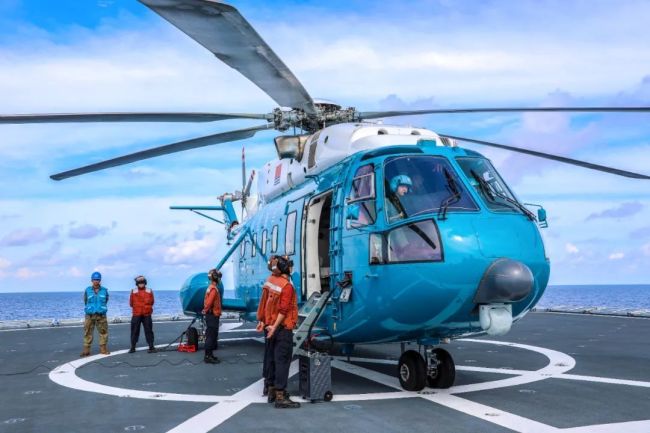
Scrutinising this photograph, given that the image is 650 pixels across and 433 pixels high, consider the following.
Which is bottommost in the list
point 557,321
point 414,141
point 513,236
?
point 557,321

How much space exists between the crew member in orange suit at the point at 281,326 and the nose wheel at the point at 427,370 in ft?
5.39

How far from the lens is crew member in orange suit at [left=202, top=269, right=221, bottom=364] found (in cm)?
1188

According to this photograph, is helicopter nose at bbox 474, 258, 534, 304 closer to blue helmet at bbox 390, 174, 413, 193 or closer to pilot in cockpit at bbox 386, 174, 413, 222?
pilot in cockpit at bbox 386, 174, 413, 222

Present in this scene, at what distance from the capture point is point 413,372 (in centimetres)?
823

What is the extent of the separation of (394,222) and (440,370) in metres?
2.24

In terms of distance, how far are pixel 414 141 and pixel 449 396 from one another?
3.55 meters

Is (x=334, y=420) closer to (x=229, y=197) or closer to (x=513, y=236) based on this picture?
(x=513, y=236)

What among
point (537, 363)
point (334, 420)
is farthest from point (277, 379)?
point (537, 363)

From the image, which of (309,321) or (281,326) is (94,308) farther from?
(281,326)

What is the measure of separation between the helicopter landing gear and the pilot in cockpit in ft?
6.39

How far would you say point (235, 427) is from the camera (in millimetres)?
6527

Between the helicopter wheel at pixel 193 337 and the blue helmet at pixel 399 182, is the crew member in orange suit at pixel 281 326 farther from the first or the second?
the helicopter wheel at pixel 193 337

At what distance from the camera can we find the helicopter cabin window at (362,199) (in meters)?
8.20

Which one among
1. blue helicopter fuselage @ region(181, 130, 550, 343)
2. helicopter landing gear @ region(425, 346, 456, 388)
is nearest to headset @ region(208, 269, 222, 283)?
blue helicopter fuselage @ region(181, 130, 550, 343)
